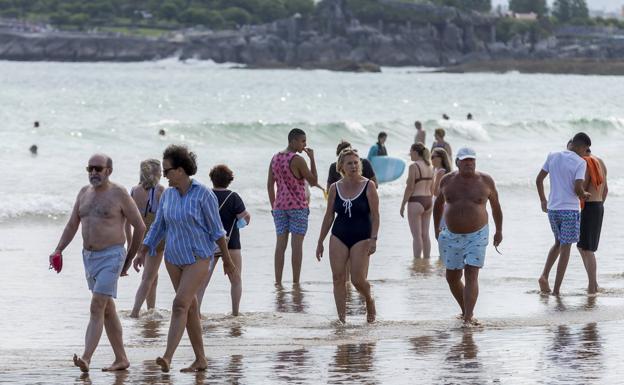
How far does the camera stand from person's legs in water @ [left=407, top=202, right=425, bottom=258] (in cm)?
1568

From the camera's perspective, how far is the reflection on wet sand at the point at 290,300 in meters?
12.2

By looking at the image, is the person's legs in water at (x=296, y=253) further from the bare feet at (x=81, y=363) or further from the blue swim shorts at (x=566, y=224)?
the bare feet at (x=81, y=363)

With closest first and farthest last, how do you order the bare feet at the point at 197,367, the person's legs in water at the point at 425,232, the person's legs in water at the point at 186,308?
the person's legs in water at the point at 186,308, the bare feet at the point at 197,367, the person's legs in water at the point at 425,232

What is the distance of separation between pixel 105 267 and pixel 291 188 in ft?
14.5

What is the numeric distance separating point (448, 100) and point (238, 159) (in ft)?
163

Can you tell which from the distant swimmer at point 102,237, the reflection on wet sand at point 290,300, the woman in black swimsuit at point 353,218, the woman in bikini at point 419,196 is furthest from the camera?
the woman in bikini at point 419,196

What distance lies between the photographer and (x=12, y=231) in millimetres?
19219

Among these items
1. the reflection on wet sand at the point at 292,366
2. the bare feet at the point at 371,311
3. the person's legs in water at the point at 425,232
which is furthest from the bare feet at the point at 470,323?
the person's legs in water at the point at 425,232

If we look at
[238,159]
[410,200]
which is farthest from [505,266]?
[238,159]

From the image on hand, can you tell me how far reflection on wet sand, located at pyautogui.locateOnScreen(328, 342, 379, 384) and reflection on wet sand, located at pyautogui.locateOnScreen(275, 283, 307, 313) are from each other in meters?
2.11

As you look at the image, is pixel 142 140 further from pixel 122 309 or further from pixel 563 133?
pixel 122 309

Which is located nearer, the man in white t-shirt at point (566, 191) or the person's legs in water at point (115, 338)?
Result: the person's legs in water at point (115, 338)

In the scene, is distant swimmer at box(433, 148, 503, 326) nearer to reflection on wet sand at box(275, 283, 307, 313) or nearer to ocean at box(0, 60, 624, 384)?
ocean at box(0, 60, 624, 384)

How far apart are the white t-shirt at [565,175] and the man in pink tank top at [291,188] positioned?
7.26 feet
